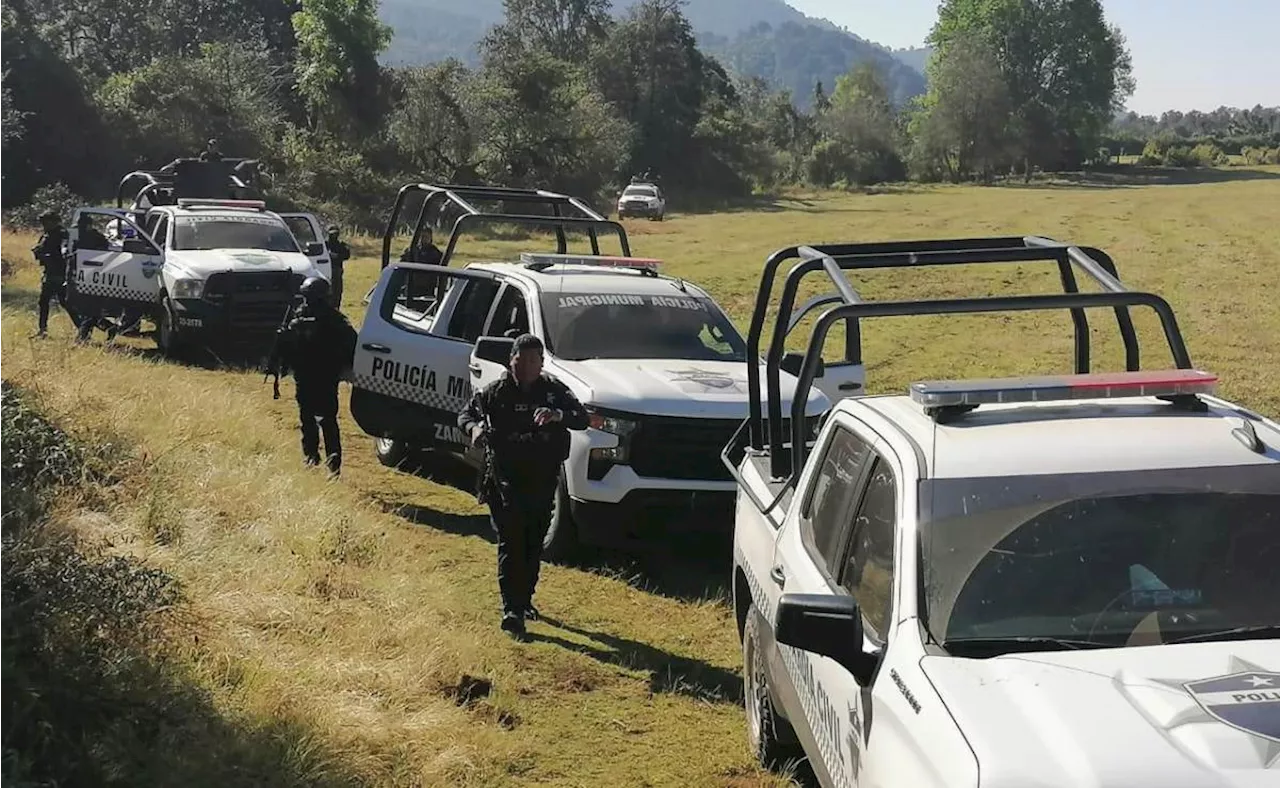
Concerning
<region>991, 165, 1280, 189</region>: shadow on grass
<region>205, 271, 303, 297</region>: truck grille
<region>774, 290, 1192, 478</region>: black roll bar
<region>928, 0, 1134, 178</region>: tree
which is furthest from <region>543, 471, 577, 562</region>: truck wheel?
<region>928, 0, 1134, 178</region>: tree

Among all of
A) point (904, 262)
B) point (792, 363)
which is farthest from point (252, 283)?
point (904, 262)

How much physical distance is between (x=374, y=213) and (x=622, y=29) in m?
35.2

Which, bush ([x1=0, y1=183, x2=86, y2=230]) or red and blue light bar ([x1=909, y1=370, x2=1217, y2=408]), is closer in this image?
red and blue light bar ([x1=909, y1=370, x2=1217, y2=408])

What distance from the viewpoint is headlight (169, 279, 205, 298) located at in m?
15.3

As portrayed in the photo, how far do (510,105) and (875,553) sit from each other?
145ft

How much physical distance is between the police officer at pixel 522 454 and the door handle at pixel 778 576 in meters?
2.14

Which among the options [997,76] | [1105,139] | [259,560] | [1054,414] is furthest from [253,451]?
[1105,139]

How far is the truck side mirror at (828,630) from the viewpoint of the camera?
330 cm

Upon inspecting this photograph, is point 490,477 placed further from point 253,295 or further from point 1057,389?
point 253,295

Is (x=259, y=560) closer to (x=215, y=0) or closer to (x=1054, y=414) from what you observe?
(x=1054, y=414)

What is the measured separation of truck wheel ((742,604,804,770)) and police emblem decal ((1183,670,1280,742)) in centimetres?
214

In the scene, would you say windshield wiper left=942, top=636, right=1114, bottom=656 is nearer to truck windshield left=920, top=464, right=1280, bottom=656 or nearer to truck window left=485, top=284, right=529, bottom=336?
truck windshield left=920, top=464, right=1280, bottom=656

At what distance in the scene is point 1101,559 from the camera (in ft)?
11.3

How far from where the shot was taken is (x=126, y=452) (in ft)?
A: 27.5
